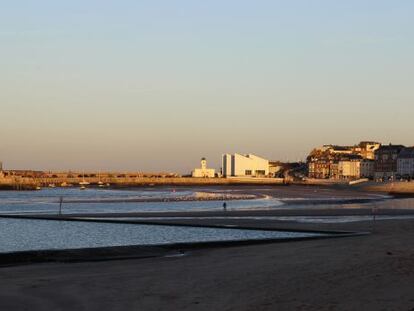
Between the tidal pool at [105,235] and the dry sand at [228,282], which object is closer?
the dry sand at [228,282]

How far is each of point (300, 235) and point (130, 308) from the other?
21.4m

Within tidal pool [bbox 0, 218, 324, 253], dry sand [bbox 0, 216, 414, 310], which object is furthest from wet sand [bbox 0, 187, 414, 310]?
tidal pool [bbox 0, 218, 324, 253]

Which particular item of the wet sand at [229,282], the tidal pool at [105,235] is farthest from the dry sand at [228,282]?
the tidal pool at [105,235]

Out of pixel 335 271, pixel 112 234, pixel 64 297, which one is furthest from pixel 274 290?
pixel 112 234

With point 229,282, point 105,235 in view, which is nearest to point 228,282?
point 229,282

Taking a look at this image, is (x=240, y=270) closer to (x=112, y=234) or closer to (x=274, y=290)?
(x=274, y=290)

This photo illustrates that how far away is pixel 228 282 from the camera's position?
16.0 metres

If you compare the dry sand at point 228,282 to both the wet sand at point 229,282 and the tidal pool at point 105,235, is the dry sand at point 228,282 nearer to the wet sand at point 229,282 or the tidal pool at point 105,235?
the wet sand at point 229,282

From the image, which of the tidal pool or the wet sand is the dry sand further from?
the tidal pool

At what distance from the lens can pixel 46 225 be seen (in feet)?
138

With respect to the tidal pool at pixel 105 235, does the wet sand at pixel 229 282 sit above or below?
above

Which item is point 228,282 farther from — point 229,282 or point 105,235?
point 105,235

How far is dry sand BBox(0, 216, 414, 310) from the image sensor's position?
13.2 meters

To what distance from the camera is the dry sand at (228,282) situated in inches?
520
